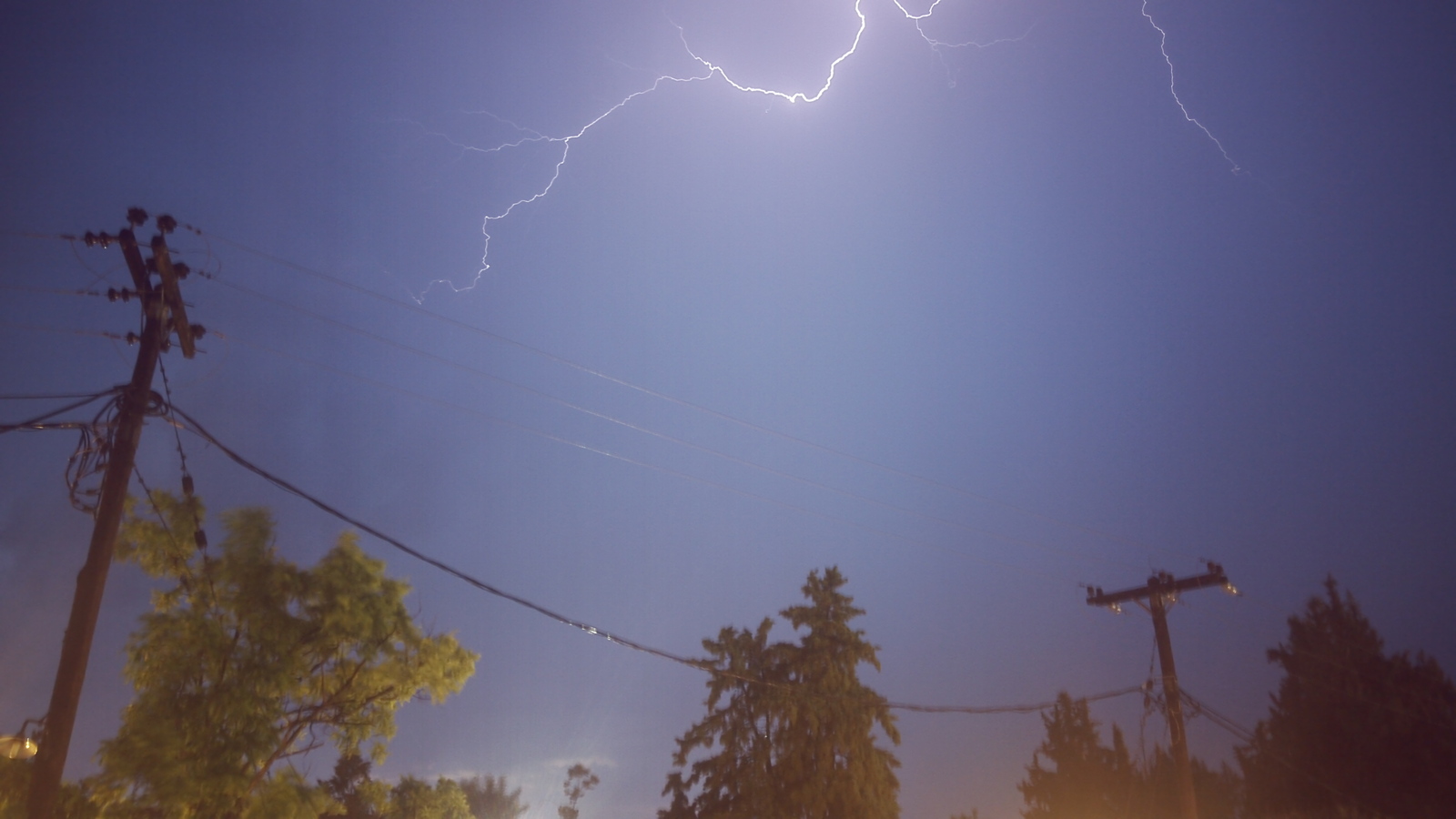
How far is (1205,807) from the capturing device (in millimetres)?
40000

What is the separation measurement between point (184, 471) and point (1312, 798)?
1520 inches

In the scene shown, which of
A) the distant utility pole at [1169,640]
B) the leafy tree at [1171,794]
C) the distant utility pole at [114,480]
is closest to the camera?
the distant utility pole at [114,480]

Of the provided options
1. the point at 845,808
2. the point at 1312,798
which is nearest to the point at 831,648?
the point at 845,808

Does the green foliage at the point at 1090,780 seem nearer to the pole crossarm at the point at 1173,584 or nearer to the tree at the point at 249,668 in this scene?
the pole crossarm at the point at 1173,584

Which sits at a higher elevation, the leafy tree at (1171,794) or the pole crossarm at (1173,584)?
the pole crossarm at (1173,584)

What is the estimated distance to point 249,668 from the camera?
11.8 m

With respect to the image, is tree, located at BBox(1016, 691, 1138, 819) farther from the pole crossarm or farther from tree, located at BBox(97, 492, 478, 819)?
tree, located at BBox(97, 492, 478, 819)

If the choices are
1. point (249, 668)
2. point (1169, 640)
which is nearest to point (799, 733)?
point (1169, 640)

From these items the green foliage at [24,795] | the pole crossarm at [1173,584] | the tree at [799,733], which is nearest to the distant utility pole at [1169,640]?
the pole crossarm at [1173,584]

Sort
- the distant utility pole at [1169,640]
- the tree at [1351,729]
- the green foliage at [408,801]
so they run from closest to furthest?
the green foliage at [408,801]
the distant utility pole at [1169,640]
the tree at [1351,729]

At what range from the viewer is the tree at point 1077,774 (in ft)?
135

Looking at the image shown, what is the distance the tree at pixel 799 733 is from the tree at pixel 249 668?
47.8ft

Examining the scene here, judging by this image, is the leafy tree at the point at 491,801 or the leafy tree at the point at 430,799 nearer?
the leafy tree at the point at 430,799

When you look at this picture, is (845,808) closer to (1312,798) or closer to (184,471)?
(1312,798)
